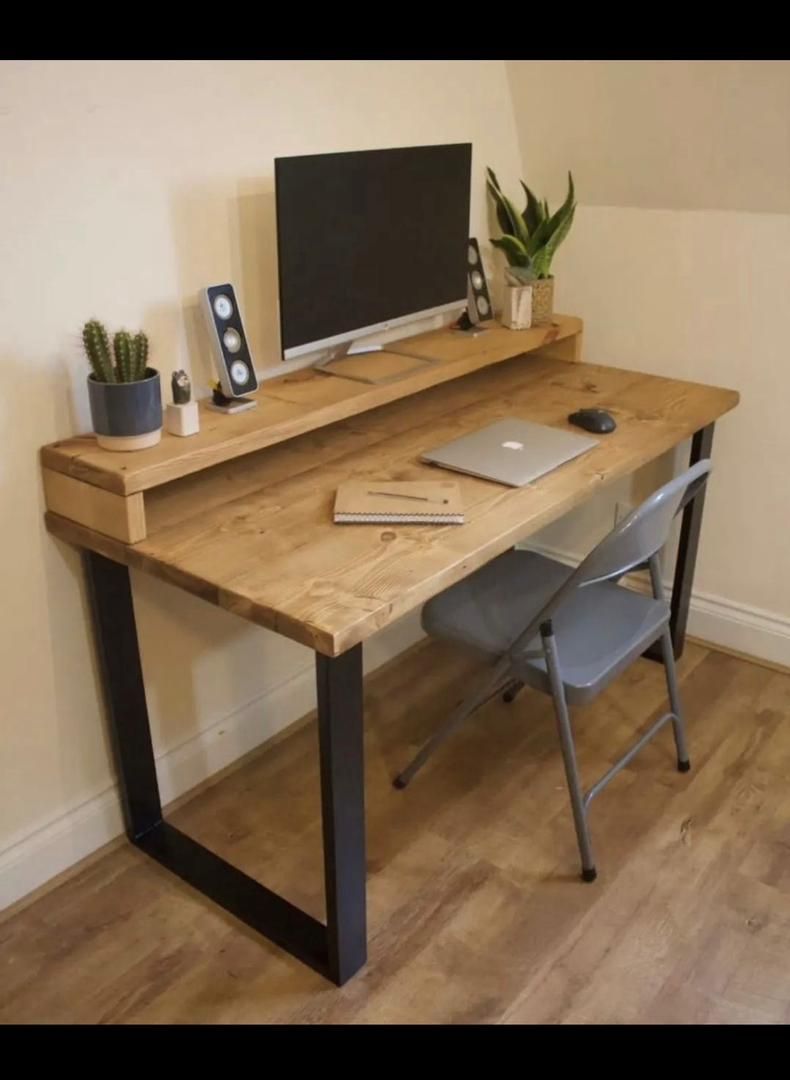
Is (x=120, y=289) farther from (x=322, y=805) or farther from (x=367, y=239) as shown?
(x=322, y=805)

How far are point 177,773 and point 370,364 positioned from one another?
99 cm

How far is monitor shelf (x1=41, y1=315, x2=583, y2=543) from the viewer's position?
1.63 meters

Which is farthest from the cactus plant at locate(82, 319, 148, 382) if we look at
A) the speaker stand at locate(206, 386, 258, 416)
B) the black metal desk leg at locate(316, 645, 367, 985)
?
the black metal desk leg at locate(316, 645, 367, 985)

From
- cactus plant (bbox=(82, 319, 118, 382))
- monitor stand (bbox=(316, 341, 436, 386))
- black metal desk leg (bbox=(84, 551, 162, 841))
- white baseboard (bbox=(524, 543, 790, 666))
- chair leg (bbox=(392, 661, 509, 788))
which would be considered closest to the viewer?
cactus plant (bbox=(82, 319, 118, 382))

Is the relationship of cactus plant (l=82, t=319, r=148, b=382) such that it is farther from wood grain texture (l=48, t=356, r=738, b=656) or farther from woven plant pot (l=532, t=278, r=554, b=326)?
Answer: woven plant pot (l=532, t=278, r=554, b=326)

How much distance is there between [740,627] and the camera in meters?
2.71

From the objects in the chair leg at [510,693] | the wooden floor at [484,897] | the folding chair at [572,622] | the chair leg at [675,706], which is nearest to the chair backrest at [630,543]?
the folding chair at [572,622]

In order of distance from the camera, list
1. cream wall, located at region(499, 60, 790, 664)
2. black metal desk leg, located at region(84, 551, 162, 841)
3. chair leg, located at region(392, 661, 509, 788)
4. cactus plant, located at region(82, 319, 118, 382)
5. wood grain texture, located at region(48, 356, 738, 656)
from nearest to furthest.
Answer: wood grain texture, located at region(48, 356, 738, 656) → cactus plant, located at region(82, 319, 118, 382) → black metal desk leg, located at region(84, 551, 162, 841) → chair leg, located at region(392, 661, 509, 788) → cream wall, located at region(499, 60, 790, 664)

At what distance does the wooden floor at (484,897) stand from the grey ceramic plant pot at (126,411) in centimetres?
90

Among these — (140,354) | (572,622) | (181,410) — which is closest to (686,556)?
(572,622)

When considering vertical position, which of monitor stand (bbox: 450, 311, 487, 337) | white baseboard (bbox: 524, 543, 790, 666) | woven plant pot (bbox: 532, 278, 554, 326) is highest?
woven plant pot (bbox: 532, 278, 554, 326)

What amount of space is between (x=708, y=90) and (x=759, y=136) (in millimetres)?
153

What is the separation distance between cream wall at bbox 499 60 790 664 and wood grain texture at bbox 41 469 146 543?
151 cm
